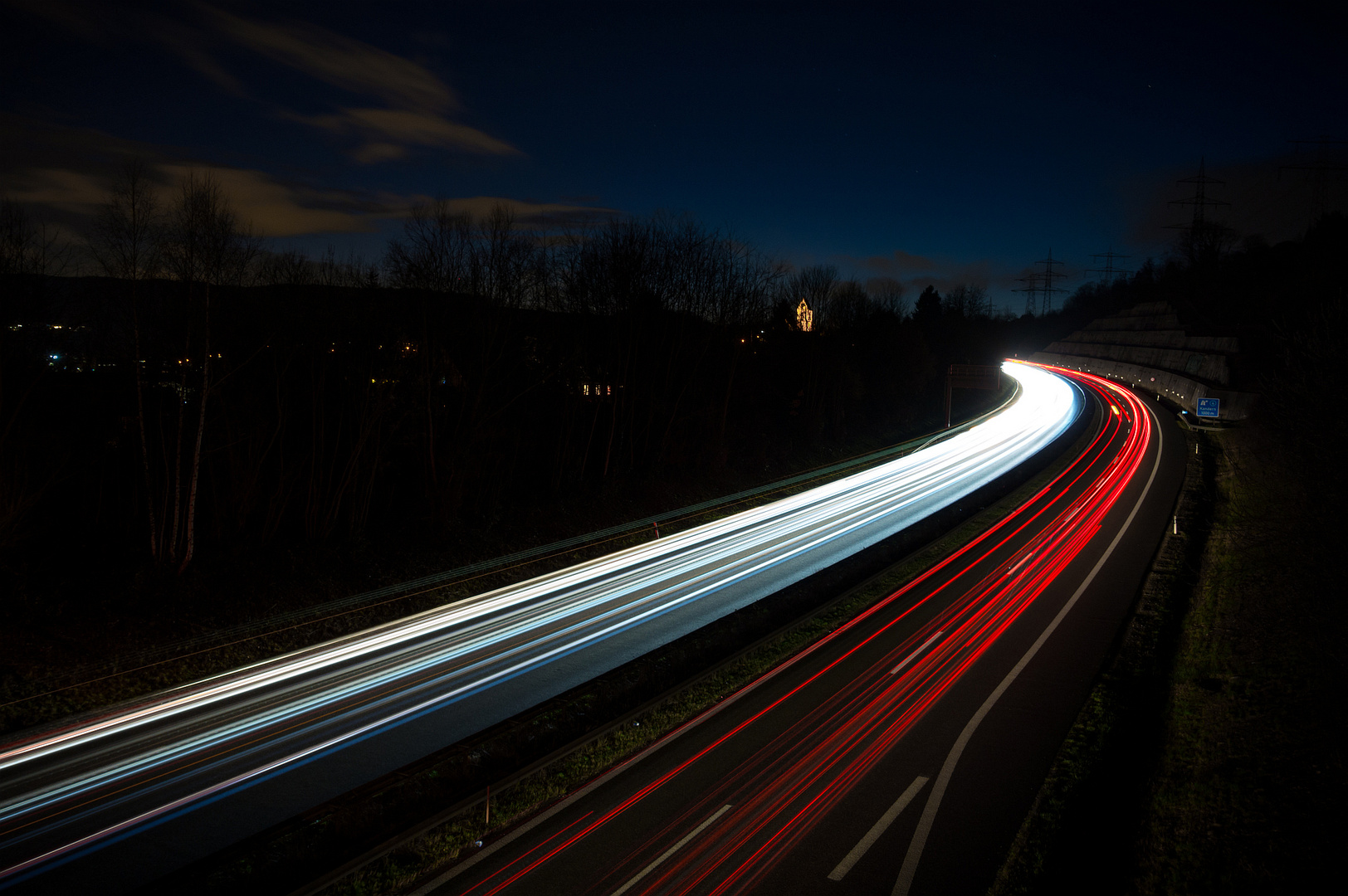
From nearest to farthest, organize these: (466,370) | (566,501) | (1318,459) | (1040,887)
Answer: (1040,887)
(1318,459)
(466,370)
(566,501)

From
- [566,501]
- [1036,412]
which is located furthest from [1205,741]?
[1036,412]

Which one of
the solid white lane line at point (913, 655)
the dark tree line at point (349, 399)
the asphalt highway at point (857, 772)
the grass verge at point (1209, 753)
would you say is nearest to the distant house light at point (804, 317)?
the dark tree line at point (349, 399)

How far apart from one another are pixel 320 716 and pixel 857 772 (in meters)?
7.85

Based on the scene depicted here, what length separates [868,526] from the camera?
77.6 ft

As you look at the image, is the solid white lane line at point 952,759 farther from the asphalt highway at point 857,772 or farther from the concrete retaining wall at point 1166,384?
the concrete retaining wall at point 1166,384

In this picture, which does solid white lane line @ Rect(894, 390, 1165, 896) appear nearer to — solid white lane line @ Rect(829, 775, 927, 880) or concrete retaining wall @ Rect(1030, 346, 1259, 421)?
solid white lane line @ Rect(829, 775, 927, 880)

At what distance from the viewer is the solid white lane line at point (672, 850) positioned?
6777mm

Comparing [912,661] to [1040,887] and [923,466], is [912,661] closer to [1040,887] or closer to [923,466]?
[1040,887]

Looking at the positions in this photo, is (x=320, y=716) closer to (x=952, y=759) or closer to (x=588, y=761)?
(x=588, y=761)

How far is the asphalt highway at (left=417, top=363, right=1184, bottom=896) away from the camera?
23.0ft

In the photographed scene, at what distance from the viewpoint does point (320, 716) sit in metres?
10.6

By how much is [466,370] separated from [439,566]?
7040 millimetres

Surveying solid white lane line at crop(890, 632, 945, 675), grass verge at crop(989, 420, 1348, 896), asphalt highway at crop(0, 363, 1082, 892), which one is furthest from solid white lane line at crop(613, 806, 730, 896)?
solid white lane line at crop(890, 632, 945, 675)

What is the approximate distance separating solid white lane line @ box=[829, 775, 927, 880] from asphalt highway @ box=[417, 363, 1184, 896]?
17 mm
